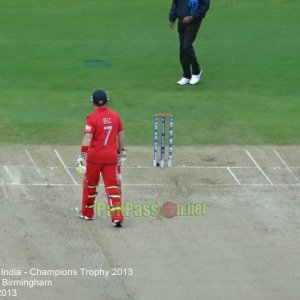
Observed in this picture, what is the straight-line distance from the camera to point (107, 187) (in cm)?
1339

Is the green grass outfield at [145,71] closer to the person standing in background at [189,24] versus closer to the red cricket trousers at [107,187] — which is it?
the person standing in background at [189,24]

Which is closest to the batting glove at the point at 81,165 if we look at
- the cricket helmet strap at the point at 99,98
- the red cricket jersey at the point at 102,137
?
the red cricket jersey at the point at 102,137

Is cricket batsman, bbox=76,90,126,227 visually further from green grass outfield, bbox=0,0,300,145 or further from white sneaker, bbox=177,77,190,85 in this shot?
white sneaker, bbox=177,77,190,85

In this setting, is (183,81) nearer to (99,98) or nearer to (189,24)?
(189,24)

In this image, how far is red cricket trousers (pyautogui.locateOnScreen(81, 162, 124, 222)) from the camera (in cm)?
1336

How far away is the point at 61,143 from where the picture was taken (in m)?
17.2

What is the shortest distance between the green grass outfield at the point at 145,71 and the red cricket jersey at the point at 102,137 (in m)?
3.91

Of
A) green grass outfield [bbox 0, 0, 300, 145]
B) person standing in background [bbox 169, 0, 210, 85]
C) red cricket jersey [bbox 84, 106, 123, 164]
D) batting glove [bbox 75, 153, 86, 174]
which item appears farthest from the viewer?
person standing in background [bbox 169, 0, 210, 85]

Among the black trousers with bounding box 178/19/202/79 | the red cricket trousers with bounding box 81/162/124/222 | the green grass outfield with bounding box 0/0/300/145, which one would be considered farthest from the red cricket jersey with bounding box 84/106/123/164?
the black trousers with bounding box 178/19/202/79

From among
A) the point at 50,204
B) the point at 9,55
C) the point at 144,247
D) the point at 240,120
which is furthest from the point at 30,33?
the point at 144,247

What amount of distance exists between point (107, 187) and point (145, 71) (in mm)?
9133

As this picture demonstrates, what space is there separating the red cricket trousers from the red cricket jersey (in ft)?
0.38

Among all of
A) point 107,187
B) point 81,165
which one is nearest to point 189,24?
point 107,187

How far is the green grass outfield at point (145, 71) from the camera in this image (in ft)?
59.9
